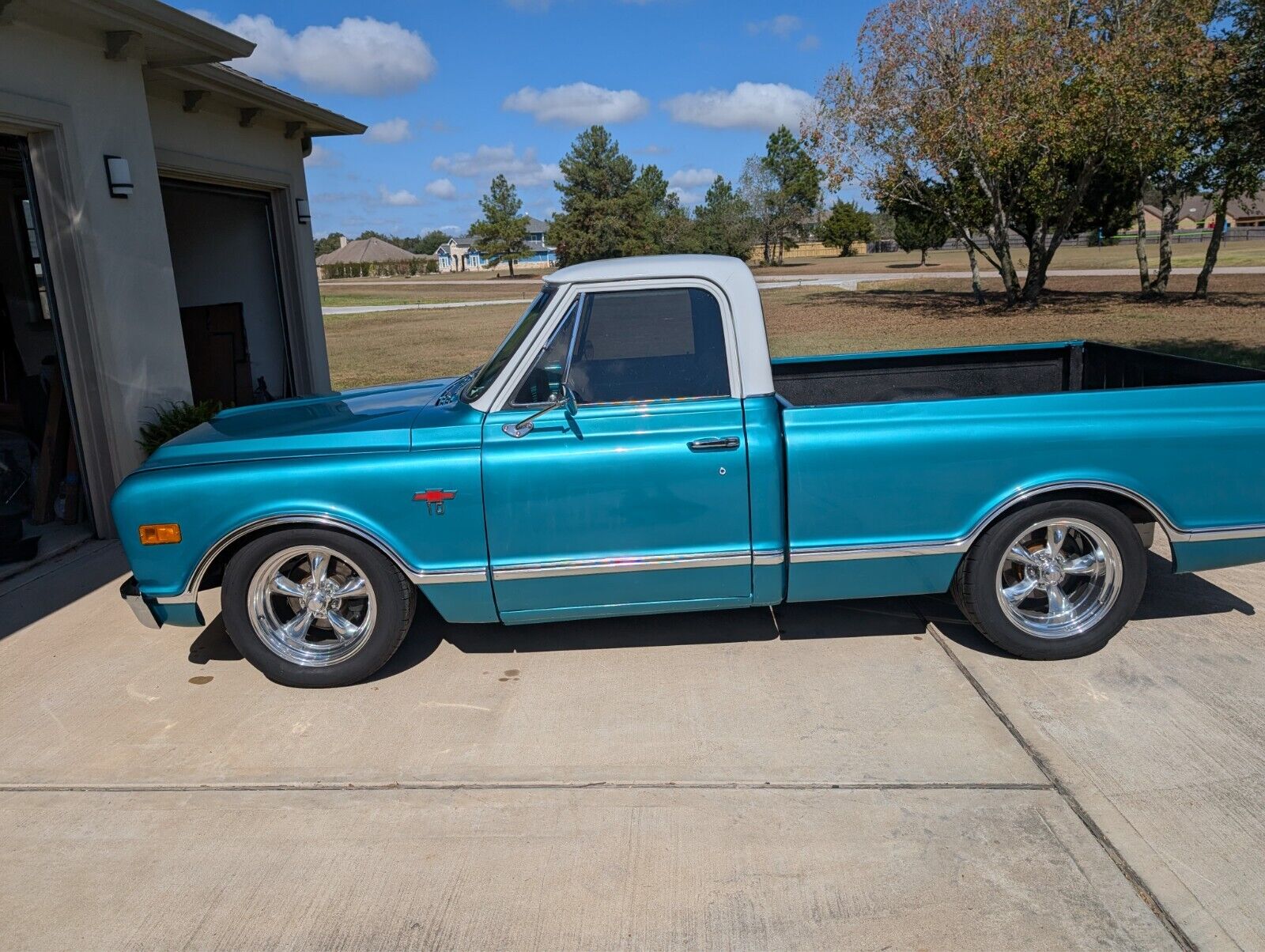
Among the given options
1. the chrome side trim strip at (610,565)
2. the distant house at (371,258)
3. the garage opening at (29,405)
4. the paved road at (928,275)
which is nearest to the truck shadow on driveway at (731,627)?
the chrome side trim strip at (610,565)

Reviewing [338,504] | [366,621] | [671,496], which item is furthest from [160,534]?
[671,496]

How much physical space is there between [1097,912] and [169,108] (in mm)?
8892

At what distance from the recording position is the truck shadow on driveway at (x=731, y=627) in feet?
15.9

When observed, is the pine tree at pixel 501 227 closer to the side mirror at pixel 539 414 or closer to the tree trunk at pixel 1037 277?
the tree trunk at pixel 1037 277

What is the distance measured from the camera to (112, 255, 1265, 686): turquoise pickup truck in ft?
13.6

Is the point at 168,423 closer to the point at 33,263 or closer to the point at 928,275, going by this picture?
the point at 33,263

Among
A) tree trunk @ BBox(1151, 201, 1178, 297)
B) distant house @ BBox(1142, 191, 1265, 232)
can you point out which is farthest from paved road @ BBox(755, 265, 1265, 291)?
distant house @ BBox(1142, 191, 1265, 232)

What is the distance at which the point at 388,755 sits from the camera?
3861 mm

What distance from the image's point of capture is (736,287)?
4285mm

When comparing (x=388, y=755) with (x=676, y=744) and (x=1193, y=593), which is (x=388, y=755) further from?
(x=1193, y=593)

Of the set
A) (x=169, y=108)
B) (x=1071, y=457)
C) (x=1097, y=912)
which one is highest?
(x=169, y=108)

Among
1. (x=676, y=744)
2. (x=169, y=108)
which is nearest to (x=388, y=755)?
(x=676, y=744)

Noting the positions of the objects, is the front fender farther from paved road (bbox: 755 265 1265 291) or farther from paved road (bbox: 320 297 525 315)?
paved road (bbox: 320 297 525 315)

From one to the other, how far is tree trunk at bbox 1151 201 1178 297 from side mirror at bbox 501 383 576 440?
913 inches
